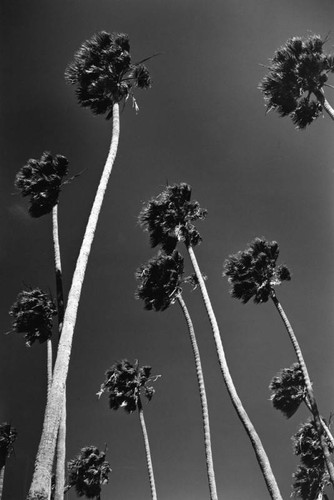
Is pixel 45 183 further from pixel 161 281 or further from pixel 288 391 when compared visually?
pixel 288 391

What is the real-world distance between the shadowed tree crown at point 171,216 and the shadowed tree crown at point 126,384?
1036 centimetres

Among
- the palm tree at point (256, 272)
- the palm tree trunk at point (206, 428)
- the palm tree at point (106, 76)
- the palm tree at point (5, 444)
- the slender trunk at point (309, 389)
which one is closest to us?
the palm tree at point (106, 76)

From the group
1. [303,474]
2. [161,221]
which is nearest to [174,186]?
[161,221]

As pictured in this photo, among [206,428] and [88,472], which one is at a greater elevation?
[88,472]

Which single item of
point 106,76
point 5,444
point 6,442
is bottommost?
point 5,444

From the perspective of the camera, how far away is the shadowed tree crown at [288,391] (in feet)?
77.9

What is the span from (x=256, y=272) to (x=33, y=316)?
1203 cm

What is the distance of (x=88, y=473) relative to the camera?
31.3 m

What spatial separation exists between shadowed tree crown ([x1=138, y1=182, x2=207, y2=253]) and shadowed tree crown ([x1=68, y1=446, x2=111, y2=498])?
2145 centimetres

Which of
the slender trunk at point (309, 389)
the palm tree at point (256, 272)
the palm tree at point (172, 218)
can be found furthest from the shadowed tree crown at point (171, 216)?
the slender trunk at point (309, 389)

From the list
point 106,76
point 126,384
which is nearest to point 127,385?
point 126,384

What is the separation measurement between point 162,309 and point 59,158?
31.9 ft

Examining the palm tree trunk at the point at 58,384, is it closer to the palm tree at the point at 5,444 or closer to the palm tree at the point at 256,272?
the palm tree at the point at 256,272

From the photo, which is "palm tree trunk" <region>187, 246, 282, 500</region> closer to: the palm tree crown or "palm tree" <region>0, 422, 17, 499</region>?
the palm tree crown
